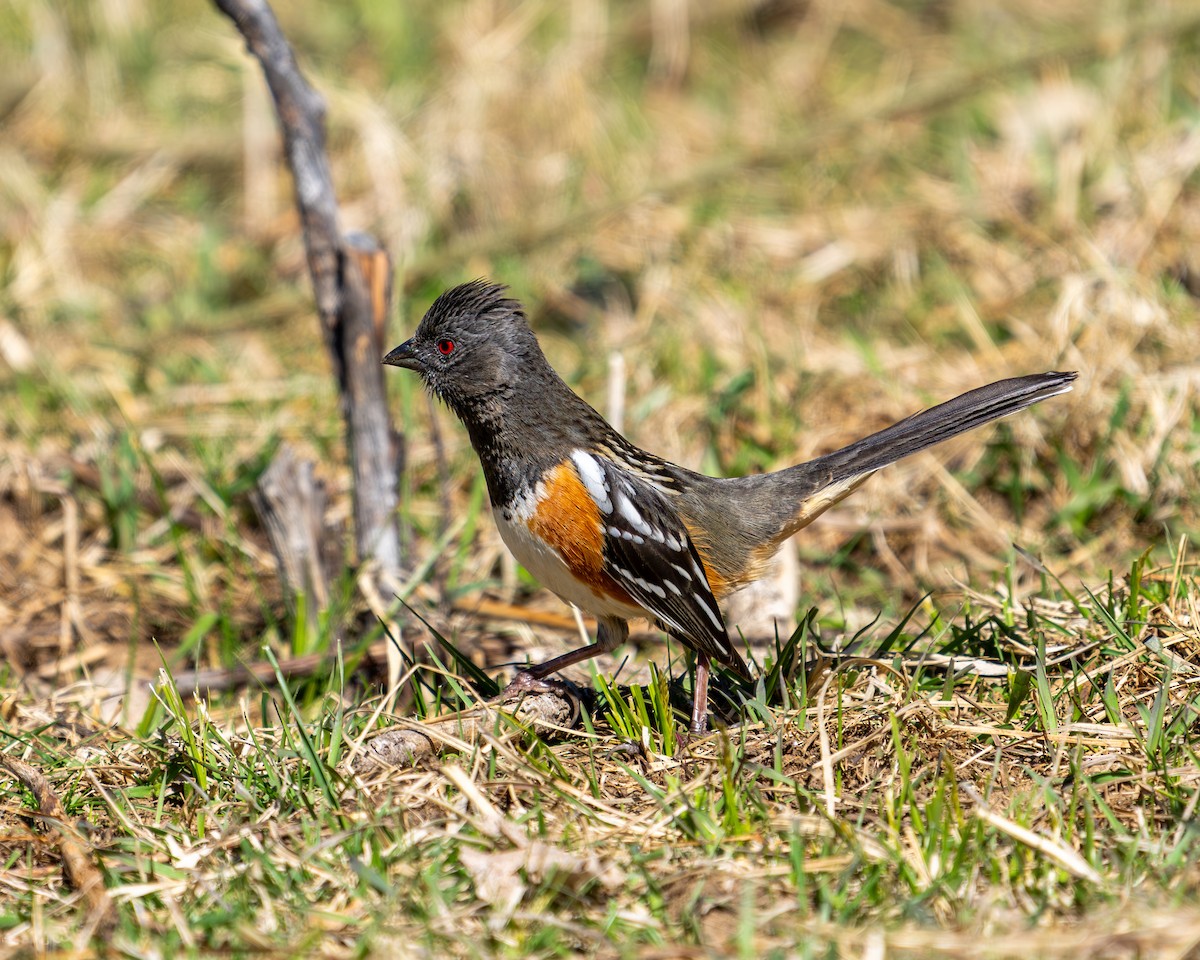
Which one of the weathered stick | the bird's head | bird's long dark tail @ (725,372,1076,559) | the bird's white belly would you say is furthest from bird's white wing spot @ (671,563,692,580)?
the weathered stick

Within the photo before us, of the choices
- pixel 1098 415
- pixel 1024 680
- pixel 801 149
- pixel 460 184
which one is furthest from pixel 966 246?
pixel 1024 680

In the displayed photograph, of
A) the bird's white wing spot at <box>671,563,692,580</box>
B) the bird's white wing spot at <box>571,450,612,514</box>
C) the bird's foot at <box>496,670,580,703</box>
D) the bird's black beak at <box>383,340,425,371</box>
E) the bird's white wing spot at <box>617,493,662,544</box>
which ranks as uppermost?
the bird's black beak at <box>383,340,425,371</box>

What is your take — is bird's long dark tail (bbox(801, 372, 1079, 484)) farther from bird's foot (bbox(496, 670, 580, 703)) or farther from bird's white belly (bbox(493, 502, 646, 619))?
bird's foot (bbox(496, 670, 580, 703))

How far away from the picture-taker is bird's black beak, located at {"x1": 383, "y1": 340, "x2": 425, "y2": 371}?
4203 millimetres

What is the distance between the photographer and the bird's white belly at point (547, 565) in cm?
387

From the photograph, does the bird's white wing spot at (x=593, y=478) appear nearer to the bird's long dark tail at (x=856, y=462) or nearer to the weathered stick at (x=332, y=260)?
the bird's long dark tail at (x=856, y=462)

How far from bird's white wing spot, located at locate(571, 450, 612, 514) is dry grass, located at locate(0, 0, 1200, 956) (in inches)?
31.3

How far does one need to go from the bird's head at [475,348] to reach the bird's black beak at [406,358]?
0.04 feet

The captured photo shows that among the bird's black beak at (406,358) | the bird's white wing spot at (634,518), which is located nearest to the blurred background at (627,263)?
the bird's black beak at (406,358)

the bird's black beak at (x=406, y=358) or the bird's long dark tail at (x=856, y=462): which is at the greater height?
the bird's black beak at (x=406, y=358)

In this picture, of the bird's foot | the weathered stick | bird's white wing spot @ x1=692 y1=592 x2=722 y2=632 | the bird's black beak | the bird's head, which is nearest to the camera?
the bird's foot

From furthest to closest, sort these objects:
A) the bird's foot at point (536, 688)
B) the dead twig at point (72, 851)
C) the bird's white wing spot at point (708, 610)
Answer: the bird's white wing spot at point (708, 610) < the bird's foot at point (536, 688) < the dead twig at point (72, 851)

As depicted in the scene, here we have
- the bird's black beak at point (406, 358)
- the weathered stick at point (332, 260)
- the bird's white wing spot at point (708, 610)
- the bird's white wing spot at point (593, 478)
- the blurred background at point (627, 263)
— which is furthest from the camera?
the blurred background at point (627, 263)

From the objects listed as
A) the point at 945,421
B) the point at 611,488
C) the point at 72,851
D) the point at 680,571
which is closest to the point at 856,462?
the point at 945,421
